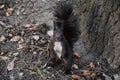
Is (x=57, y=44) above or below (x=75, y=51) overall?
above

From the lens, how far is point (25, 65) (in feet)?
12.0

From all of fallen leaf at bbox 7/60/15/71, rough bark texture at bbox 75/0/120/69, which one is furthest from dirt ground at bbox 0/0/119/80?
rough bark texture at bbox 75/0/120/69

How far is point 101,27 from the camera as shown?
3615mm

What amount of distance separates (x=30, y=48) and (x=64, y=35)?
0.61m

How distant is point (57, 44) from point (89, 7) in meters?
0.67

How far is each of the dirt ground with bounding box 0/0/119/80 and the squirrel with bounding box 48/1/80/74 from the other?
0.17 m

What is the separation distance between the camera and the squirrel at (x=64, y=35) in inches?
127

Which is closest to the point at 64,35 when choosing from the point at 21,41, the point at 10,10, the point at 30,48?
the point at 30,48

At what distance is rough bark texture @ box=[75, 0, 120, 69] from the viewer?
11.2 ft

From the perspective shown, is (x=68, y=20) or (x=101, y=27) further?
(x=101, y=27)

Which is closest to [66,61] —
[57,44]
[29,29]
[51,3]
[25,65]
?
[57,44]

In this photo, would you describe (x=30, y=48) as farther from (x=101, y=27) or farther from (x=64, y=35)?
(x=101, y=27)

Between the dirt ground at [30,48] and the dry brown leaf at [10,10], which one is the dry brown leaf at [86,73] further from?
the dry brown leaf at [10,10]

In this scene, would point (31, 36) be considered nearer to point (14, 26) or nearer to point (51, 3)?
point (14, 26)
